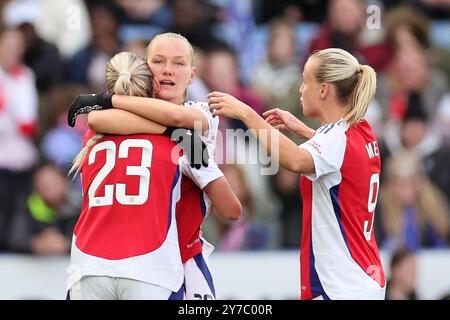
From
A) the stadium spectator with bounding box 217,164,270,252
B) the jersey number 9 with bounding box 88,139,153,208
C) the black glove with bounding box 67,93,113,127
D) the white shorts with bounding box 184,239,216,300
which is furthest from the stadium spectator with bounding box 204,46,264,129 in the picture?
the jersey number 9 with bounding box 88,139,153,208

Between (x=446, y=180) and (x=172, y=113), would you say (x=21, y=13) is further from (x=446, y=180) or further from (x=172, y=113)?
(x=172, y=113)

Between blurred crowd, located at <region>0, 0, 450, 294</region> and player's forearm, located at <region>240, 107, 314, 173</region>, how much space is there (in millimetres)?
4146

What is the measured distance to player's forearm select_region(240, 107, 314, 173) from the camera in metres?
4.81

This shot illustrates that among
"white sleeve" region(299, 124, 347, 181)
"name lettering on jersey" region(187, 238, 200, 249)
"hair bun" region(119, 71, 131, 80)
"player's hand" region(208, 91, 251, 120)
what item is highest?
"hair bun" region(119, 71, 131, 80)

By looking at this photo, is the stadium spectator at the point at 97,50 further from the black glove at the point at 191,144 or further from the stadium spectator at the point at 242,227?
the black glove at the point at 191,144

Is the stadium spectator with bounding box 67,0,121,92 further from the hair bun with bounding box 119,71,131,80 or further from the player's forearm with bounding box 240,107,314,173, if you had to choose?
the player's forearm with bounding box 240,107,314,173

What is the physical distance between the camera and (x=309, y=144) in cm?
493

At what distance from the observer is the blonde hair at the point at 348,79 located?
5031 mm

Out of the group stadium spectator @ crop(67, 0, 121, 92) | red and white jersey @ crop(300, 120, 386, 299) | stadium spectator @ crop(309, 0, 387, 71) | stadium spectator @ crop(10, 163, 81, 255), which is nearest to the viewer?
red and white jersey @ crop(300, 120, 386, 299)

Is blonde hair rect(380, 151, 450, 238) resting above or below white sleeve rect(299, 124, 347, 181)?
above

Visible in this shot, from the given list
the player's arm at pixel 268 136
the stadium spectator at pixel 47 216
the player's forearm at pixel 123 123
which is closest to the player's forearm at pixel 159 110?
the player's forearm at pixel 123 123

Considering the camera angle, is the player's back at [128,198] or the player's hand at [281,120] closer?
the player's back at [128,198]
